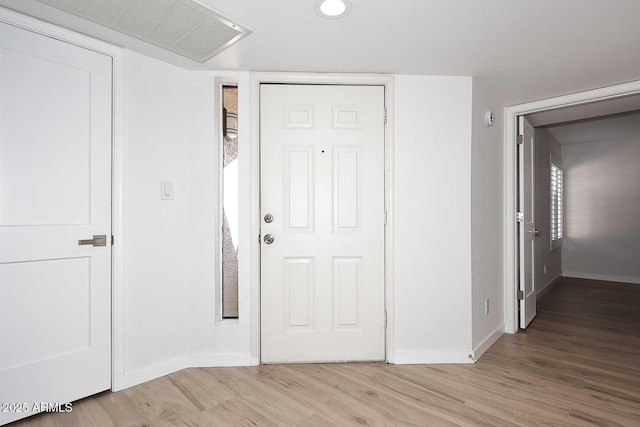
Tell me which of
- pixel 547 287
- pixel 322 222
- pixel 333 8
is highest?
pixel 333 8

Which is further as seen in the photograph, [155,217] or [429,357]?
[429,357]

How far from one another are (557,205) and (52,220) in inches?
262

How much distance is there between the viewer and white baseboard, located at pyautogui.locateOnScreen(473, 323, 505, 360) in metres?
2.43

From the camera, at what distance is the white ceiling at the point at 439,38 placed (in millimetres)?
1575

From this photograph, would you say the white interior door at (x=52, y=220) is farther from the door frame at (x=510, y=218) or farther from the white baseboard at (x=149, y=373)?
the door frame at (x=510, y=218)

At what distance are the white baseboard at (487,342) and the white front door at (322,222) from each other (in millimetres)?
730

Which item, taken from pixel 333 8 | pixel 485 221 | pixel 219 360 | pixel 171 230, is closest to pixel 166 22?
pixel 333 8

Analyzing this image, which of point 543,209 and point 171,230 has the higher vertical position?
point 543,209

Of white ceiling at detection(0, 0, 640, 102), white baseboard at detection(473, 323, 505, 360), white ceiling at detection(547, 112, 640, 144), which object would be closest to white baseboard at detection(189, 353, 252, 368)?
white baseboard at detection(473, 323, 505, 360)

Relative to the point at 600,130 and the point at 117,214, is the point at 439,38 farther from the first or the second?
the point at 600,130

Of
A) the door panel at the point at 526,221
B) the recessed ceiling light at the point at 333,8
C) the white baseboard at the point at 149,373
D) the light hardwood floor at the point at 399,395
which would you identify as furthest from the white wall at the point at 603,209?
the white baseboard at the point at 149,373

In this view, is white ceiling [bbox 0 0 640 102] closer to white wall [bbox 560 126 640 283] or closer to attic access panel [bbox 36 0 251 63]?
attic access panel [bbox 36 0 251 63]

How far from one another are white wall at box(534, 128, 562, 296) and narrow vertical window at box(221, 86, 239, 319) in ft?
12.4

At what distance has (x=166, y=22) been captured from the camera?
169cm
